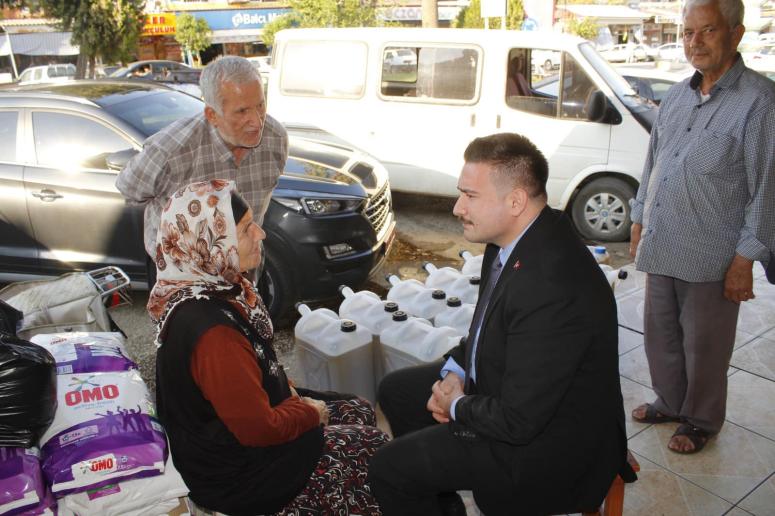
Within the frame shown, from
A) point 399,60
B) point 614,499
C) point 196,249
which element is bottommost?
point 614,499

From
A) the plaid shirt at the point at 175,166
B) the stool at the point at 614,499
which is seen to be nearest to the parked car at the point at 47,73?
the plaid shirt at the point at 175,166

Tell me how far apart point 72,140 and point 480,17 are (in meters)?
20.0

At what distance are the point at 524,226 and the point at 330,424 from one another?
1102 mm

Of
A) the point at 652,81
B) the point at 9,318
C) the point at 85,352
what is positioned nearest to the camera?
the point at 85,352

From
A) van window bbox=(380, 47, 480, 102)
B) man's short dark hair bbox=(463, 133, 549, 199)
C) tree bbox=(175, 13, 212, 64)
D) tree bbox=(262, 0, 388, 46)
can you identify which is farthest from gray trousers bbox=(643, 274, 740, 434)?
tree bbox=(175, 13, 212, 64)

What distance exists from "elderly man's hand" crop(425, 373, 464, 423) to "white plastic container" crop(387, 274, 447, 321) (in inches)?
49.5

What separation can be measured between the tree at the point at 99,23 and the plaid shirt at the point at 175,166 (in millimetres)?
23062

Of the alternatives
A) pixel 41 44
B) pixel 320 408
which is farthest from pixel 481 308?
pixel 41 44

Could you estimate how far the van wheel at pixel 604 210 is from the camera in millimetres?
5941

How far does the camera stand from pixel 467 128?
21.1ft

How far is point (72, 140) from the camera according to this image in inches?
178

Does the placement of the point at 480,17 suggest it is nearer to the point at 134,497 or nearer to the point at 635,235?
the point at 635,235

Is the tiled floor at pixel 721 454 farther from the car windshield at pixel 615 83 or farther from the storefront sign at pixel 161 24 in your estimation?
the storefront sign at pixel 161 24

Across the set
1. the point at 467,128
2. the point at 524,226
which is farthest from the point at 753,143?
the point at 467,128
